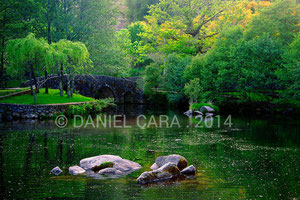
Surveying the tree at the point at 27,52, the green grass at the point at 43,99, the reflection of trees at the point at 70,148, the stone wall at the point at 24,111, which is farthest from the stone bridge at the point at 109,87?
the reflection of trees at the point at 70,148

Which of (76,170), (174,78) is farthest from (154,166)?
(174,78)

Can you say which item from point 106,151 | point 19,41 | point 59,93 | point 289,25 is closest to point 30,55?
point 19,41

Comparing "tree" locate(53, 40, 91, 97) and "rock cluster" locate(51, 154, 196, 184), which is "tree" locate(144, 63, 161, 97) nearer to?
"tree" locate(53, 40, 91, 97)

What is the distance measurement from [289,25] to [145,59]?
36414 millimetres

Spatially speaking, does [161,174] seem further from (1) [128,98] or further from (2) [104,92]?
(2) [104,92]

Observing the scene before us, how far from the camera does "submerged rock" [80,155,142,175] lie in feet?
47.8

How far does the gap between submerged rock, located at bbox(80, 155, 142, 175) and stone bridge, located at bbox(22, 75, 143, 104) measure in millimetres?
37090

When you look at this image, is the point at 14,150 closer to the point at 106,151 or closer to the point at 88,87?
the point at 106,151

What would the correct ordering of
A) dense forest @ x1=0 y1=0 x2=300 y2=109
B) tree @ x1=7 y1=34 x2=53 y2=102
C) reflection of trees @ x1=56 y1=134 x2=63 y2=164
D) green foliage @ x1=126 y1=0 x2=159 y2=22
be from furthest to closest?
green foliage @ x1=126 y1=0 x2=159 y2=22 < dense forest @ x1=0 y1=0 x2=300 y2=109 < tree @ x1=7 y1=34 x2=53 y2=102 < reflection of trees @ x1=56 y1=134 x2=63 y2=164

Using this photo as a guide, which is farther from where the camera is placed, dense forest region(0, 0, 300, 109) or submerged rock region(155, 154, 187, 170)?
dense forest region(0, 0, 300, 109)

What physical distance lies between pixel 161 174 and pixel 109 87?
4522cm

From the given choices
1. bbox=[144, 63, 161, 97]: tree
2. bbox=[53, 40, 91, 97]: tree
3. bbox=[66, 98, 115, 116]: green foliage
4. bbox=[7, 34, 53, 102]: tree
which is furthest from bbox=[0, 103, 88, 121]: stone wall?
bbox=[144, 63, 161, 97]: tree

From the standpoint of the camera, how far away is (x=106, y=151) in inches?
722

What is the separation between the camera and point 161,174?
1333cm
